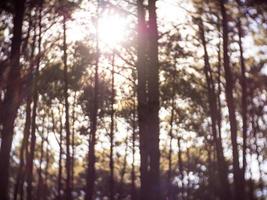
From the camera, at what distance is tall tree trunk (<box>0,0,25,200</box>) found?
1080 cm

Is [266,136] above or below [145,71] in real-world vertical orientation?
above

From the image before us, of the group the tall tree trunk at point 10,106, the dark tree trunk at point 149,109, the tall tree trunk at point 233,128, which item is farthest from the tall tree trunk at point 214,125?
the tall tree trunk at point 10,106

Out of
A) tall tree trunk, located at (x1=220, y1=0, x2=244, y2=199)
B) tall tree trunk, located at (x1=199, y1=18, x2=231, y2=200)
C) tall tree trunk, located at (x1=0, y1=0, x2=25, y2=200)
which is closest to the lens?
tall tree trunk, located at (x1=0, y1=0, x2=25, y2=200)

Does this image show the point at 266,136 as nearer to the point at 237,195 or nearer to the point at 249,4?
the point at 237,195

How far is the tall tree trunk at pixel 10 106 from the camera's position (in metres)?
10.8

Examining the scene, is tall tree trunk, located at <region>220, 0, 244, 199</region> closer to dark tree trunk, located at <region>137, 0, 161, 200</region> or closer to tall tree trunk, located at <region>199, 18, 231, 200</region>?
tall tree trunk, located at <region>199, 18, 231, 200</region>

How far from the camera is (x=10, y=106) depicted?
1127cm

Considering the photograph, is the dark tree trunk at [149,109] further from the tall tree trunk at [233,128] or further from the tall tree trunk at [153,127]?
the tall tree trunk at [233,128]

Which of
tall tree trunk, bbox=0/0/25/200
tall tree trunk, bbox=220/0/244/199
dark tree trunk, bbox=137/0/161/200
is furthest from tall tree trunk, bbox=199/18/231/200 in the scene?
tall tree trunk, bbox=0/0/25/200

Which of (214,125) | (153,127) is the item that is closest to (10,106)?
(153,127)

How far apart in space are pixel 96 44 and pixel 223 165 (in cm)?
567

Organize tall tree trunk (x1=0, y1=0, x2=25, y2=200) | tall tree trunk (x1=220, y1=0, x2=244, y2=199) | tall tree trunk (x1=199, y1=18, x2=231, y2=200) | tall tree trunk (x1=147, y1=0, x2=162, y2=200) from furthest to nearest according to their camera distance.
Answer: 1. tall tree trunk (x1=199, y1=18, x2=231, y2=200)
2. tall tree trunk (x1=220, y1=0, x2=244, y2=199)
3. tall tree trunk (x1=0, y1=0, x2=25, y2=200)
4. tall tree trunk (x1=147, y1=0, x2=162, y2=200)

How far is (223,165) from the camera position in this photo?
1619 centimetres

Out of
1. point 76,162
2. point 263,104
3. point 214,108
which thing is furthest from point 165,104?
point 76,162
